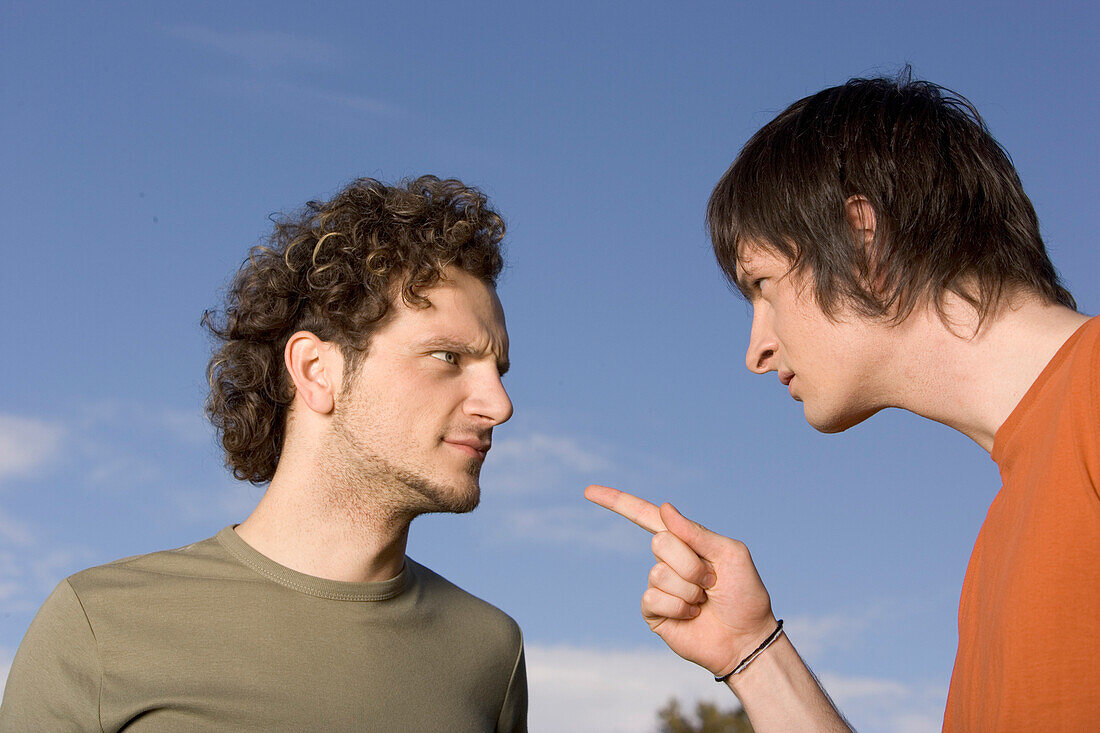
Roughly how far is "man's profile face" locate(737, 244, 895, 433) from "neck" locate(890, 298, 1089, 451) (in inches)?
4.3

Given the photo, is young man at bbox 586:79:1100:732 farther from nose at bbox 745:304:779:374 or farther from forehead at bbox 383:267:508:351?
forehead at bbox 383:267:508:351

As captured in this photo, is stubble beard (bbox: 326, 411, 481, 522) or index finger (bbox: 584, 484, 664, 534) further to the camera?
stubble beard (bbox: 326, 411, 481, 522)

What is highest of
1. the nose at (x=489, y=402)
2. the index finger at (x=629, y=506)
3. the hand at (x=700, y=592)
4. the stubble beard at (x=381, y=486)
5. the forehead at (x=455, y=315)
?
the forehead at (x=455, y=315)

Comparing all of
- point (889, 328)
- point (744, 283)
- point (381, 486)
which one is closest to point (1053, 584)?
point (889, 328)

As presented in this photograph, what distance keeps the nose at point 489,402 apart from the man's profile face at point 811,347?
54.3 inches

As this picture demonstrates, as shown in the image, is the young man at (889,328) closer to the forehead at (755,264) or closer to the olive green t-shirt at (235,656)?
the forehead at (755,264)

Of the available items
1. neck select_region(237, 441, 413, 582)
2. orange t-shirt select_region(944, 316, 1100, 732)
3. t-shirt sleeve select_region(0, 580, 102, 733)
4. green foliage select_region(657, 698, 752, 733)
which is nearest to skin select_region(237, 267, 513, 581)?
neck select_region(237, 441, 413, 582)

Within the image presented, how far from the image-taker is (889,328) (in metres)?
3.17

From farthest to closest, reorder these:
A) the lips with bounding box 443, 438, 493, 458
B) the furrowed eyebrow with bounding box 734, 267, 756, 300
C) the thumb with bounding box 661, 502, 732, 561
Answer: the lips with bounding box 443, 438, 493, 458
the furrowed eyebrow with bounding box 734, 267, 756, 300
the thumb with bounding box 661, 502, 732, 561

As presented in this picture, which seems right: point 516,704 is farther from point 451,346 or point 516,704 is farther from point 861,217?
point 861,217

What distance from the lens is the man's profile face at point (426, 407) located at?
4.43m

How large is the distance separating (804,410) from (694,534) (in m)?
0.61

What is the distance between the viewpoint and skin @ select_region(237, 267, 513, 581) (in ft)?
14.2

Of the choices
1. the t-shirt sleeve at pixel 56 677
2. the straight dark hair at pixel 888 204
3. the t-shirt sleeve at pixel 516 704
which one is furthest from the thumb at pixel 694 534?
the t-shirt sleeve at pixel 56 677
